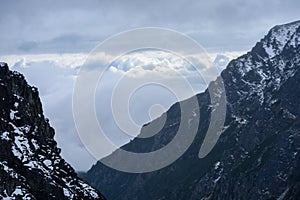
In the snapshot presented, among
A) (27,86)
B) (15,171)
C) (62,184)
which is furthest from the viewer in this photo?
(27,86)

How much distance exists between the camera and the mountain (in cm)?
12744

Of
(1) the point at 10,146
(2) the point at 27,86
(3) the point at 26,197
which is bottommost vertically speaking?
(3) the point at 26,197

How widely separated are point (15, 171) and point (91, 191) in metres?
26.7

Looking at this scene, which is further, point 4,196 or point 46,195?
point 46,195

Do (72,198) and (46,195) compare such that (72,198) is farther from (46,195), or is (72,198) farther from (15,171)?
(15,171)

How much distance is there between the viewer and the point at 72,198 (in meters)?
135

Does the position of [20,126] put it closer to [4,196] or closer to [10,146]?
[10,146]

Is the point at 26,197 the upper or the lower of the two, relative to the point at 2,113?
lower

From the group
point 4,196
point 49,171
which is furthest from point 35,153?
point 4,196

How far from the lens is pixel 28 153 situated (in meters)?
142

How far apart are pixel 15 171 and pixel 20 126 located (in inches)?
962

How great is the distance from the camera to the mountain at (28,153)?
418 feet

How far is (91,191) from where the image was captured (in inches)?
5901

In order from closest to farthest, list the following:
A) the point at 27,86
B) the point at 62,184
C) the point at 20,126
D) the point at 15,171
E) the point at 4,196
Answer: the point at 4,196
the point at 15,171
the point at 62,184
the point at 20,126
the point at 27,86
